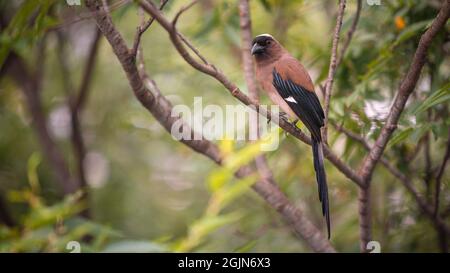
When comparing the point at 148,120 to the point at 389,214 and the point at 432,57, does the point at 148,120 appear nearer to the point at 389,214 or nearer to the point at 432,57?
the point at 389,214

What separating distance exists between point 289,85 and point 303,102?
0.19 m

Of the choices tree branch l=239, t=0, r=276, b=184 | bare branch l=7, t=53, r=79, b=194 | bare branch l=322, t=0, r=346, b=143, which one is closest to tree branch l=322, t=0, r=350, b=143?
bare branch l=322, t=0, r=346, b=143

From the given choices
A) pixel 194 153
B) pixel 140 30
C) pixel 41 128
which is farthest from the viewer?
pixel 194 153

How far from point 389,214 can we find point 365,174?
1.13 m

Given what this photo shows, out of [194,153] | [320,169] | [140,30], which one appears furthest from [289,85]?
[194,153]

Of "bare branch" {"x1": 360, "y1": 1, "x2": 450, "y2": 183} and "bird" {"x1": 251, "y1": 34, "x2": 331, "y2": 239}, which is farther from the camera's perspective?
"bird" {"x1": 251, "y1": 34, "x2": 331, "y2": 239}

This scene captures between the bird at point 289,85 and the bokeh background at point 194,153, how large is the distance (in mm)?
110

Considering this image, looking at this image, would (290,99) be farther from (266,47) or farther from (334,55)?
(334,55)

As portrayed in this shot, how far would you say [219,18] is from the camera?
9.62 ft

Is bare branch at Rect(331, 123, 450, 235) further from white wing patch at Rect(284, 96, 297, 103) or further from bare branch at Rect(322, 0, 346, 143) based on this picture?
bare branch at Rect(322, 0, 346, 143)

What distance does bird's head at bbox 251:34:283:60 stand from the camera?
110 inches

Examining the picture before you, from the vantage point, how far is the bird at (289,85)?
2447 millimetres

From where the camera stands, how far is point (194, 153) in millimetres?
4266
